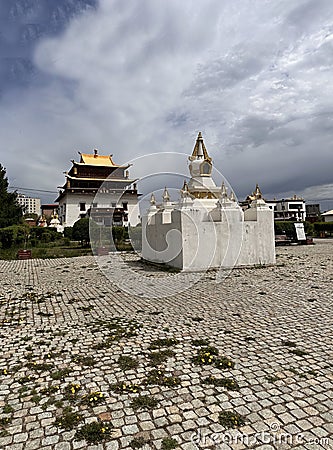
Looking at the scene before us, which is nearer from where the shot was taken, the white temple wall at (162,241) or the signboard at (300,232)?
the white temple wall at (162,241)

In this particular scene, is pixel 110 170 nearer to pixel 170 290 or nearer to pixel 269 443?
pixel 170 290

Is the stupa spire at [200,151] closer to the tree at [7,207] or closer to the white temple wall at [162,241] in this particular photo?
the white temple wall at [162,241]

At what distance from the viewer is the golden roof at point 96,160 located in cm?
5044

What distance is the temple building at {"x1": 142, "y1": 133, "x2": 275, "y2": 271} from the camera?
12.5 m

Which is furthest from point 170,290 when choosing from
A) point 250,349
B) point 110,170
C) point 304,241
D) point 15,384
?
point 110,170

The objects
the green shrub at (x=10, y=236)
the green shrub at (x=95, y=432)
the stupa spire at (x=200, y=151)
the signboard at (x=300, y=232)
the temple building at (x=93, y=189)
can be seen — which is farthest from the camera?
the temple building at (x=93, y=189)

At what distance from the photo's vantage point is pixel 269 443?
107 inches

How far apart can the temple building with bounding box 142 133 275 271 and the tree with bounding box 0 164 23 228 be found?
23752 millimetres

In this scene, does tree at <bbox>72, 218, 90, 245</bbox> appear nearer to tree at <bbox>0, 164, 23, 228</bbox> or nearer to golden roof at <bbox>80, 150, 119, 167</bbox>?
tree at <bbox>0, 164, 23, 228</bbox>

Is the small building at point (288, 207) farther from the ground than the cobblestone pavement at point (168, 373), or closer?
farther from the ground

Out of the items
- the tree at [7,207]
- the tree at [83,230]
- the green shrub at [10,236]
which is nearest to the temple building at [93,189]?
A: the tree at [7,207]

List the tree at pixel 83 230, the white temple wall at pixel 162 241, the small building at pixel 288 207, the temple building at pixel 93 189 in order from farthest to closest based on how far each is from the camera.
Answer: the small building at pixel 288 207, the temple building at pixel 93 189, the tree at pixel 83 230, the white temple wall at pixel 162 241

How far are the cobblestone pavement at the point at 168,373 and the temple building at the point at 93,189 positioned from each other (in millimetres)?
41422

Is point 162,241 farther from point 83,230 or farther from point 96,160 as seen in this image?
point 96,160
